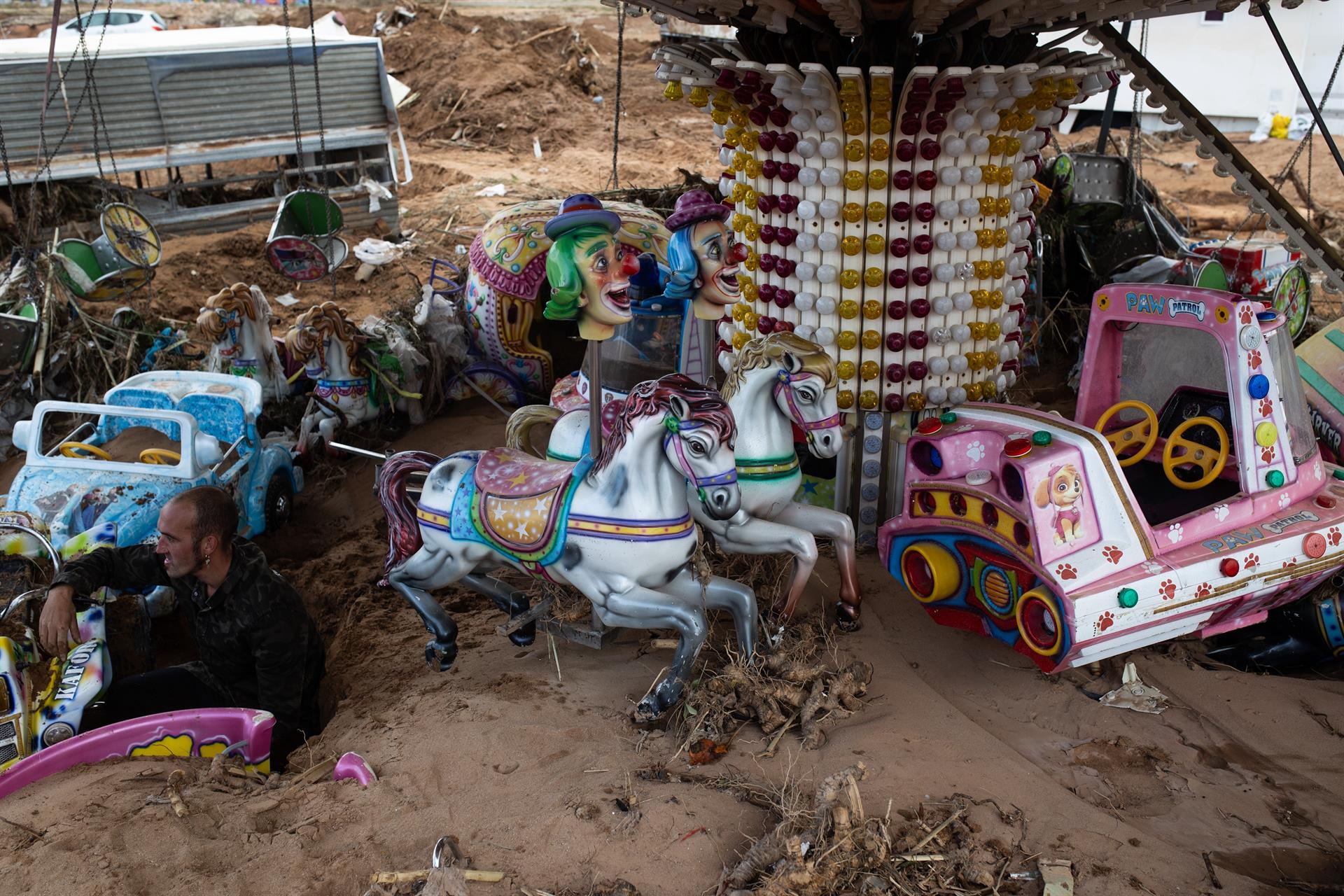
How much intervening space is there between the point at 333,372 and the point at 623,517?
142 inches

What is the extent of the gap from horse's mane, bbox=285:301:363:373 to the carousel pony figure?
0.56ft

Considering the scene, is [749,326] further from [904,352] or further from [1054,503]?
[1054,503]

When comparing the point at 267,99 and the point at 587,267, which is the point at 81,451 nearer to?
the point at 587,267

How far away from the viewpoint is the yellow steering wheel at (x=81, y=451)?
5.34 meters

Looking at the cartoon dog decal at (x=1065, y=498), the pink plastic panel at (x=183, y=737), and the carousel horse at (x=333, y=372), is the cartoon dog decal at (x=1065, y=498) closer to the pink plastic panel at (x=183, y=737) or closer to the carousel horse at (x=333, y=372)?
the pink plastic panel at (x=183, y=737)

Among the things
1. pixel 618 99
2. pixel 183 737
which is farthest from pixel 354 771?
pixel 618 99

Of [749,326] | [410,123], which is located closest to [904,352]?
[749,326]

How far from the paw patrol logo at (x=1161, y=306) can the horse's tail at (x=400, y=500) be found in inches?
116

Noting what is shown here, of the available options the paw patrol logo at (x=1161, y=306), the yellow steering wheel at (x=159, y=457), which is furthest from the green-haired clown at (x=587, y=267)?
the yellow steering wheel at (x=159, y=457)

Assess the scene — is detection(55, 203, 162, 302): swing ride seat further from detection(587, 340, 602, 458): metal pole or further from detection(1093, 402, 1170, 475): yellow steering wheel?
detection(1093, 402, 1170, 475): yellow steering wheel

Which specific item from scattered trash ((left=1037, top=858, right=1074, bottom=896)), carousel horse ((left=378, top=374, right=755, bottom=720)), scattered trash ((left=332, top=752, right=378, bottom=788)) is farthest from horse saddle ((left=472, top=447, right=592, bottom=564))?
scattered trash ((left=1037, top=858, right=1074, bottom=896))

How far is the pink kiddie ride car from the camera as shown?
12.2 feet

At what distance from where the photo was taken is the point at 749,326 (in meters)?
5.20

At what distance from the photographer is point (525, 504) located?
3.71 m
